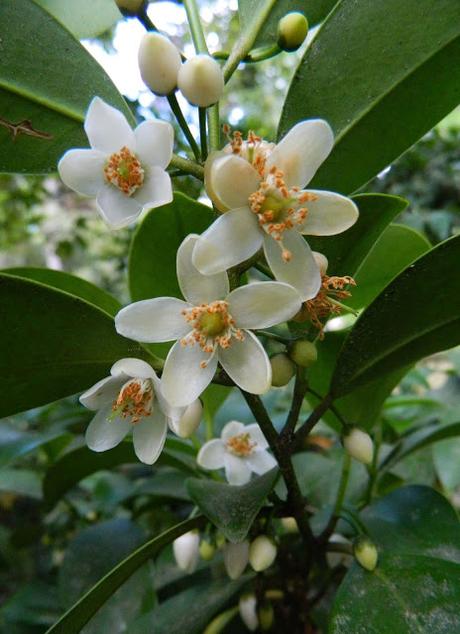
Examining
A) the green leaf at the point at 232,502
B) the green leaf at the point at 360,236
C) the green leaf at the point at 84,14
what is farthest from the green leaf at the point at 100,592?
the green leaf at the point at 84,14

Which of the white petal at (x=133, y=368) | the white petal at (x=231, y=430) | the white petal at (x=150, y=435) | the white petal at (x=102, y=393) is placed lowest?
the white petal at (x=231, y=430)

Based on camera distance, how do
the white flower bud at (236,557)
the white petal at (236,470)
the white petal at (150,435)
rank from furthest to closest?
the white petal at (236,470) < the white flower bud at (236,557) < the white petal at (150,435)

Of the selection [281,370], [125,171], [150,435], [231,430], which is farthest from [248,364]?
[231,430]

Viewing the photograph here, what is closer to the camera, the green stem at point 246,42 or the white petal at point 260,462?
the green stem at point 246,42

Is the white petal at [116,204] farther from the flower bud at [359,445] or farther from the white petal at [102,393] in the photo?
the flower bud at [359,445]

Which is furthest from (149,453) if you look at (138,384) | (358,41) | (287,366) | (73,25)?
(73,25)

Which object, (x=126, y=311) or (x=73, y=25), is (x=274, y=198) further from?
(x=73, y=25)

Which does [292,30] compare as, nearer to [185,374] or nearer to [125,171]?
[125,171]
